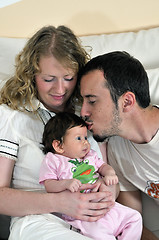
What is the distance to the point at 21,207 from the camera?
1386 millimetres

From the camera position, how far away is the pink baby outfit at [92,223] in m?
1.36

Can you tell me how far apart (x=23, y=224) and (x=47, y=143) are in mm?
361

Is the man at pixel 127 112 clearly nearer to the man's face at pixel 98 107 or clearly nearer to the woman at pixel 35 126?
the man's face at pixel 98 107

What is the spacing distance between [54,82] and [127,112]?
36 centimetres

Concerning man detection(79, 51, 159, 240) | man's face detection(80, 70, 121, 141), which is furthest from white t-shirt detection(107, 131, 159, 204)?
man's face detection(80, 70, 121, 141)

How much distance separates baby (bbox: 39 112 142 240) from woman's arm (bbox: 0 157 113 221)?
0.11ft

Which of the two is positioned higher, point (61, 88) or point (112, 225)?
point (61, 88)

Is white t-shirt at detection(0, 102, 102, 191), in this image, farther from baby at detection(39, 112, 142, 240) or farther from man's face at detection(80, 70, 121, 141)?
man's face at detection(80, 70, 121, 141)

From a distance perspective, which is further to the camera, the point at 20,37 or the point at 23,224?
the point at 20,37

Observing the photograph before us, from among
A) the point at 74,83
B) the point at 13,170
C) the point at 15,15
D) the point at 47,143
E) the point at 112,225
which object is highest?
the point at 15,15

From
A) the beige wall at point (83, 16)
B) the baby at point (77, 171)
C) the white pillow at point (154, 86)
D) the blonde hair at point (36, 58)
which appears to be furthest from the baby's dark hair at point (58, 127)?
the beige wall at point (83, 16)

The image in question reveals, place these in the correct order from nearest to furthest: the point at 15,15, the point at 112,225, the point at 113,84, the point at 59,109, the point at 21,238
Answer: the point at 21,238 < the point at 112,225 < the point at 113,84 < the point at 59,109 < the point at 15,15

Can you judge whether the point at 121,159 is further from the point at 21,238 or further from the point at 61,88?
the point at 21,238

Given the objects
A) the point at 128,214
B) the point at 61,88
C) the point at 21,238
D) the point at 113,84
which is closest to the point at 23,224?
the point at 21,238
